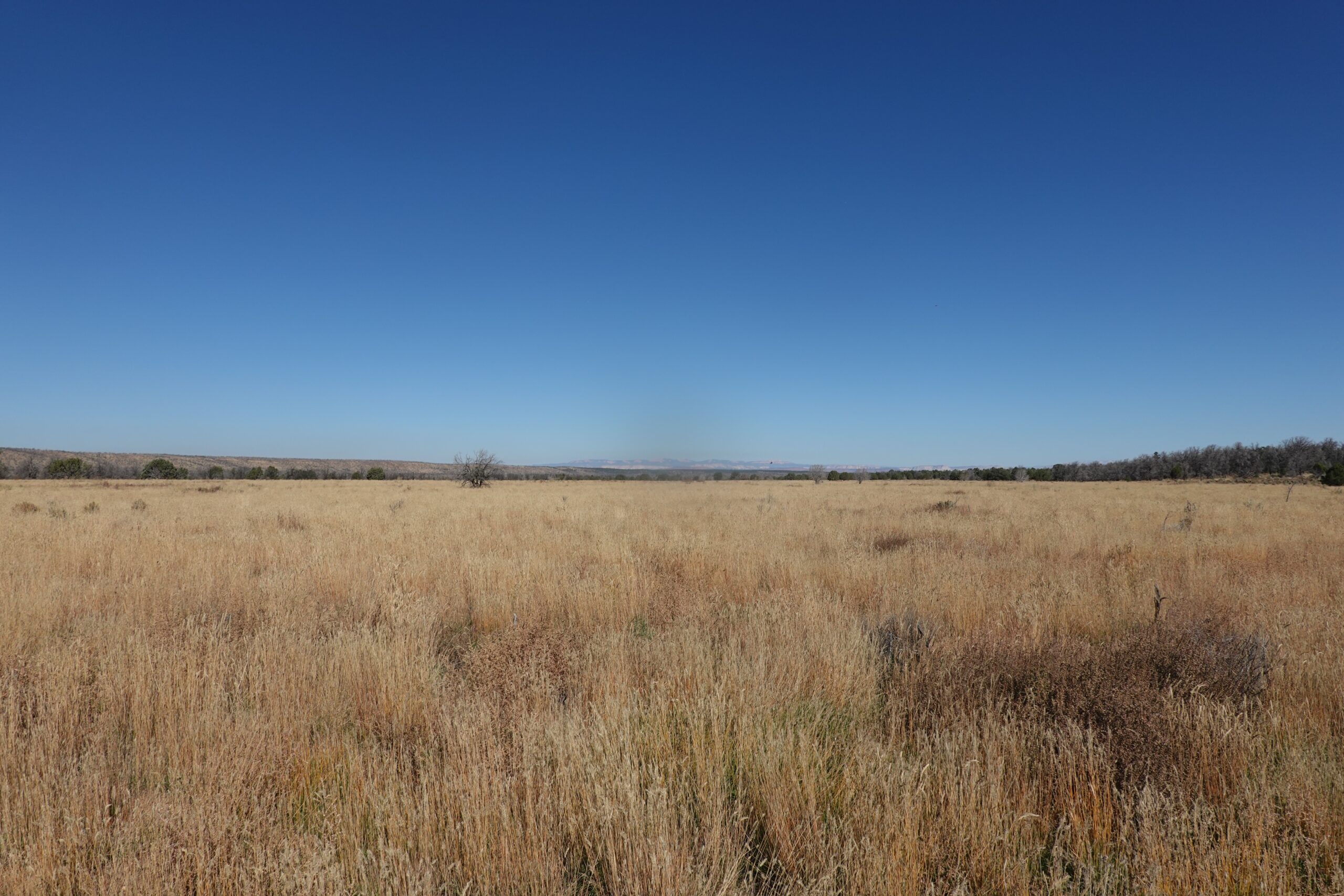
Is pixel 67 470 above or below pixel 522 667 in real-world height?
above

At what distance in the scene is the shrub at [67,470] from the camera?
59281 millimetres

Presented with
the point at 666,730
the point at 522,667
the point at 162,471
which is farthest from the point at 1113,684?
the point at 162,471

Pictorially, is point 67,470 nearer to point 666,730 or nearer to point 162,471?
point 162,471

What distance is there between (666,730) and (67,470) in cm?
8636

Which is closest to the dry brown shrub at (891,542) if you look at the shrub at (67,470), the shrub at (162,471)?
the shrub at (162,471)

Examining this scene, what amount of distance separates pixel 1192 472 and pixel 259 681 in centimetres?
9038

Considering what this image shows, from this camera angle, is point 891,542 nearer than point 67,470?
Yes

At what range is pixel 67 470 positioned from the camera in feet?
199

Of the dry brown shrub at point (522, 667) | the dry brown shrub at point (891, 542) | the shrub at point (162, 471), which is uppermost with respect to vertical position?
the shrub at point (162, 471)

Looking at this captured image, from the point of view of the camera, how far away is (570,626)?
6273mm

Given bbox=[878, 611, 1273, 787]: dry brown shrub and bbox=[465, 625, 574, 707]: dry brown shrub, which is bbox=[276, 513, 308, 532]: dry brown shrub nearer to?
bbox=[465, 625, 574, 707]: dry brown shrub

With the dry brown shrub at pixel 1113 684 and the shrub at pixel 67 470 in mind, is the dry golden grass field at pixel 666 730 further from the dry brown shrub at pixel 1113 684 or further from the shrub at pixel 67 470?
the shrub at pixel 67 470

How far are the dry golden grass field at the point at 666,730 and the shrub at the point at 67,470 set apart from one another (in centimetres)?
7383

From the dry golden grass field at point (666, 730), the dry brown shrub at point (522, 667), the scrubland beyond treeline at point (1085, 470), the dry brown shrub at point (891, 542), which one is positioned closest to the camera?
the dry golden grass field at point (666, 730)
